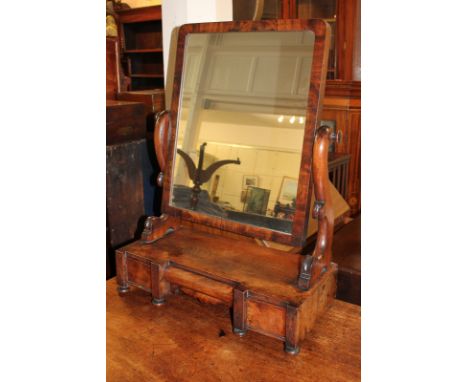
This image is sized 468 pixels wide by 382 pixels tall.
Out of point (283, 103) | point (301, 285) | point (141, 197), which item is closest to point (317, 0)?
point (141, 197)

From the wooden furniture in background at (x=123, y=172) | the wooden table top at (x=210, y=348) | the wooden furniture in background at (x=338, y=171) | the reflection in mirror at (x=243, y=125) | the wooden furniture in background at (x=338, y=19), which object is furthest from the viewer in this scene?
the wooden furniture in background at (x=338, y=19)

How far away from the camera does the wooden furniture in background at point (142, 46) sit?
4137 millimetres

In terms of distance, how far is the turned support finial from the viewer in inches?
29.7

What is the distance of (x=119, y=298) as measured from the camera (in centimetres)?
93

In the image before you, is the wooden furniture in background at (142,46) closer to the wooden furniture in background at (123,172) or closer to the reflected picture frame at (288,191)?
the wooden furniture in background at (123,172)

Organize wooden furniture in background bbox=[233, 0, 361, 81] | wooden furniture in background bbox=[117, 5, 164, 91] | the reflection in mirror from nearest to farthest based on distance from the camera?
the reflection in mirror
wooden furniture in background bbox=[233, 0, 361, 81]
wooden furniture in background bbox=[117, 5, 164, 91]

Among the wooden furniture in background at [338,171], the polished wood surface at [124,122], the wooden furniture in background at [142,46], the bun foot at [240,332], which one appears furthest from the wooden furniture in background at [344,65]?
the bun foot at [240,332]

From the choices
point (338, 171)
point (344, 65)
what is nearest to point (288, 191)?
point (338, 171)

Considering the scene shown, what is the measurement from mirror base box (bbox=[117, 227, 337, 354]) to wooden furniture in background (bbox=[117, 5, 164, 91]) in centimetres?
350

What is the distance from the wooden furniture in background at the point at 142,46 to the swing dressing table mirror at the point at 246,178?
340 centimetres

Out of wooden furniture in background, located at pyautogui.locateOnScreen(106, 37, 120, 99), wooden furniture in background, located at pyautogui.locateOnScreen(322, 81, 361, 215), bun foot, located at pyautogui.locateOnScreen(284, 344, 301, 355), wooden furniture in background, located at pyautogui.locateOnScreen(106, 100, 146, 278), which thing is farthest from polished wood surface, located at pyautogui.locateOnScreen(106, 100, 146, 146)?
wooden furniture in background, located at pyautogui.locateOnScreen(322, 81, 361, 215)

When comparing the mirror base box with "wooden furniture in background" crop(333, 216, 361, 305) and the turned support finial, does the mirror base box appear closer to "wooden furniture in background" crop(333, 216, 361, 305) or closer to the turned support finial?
the turned support finial
